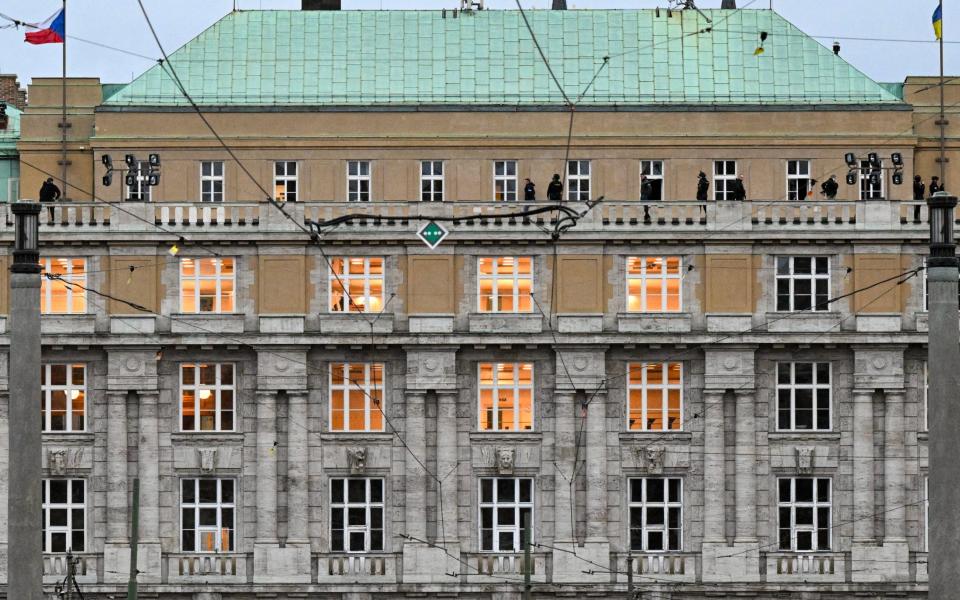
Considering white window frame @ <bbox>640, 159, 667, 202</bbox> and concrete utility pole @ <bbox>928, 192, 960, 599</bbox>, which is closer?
concrete utility pole @ <bbox>928, 192, 960, 599</bbox>

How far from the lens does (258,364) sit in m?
80.3

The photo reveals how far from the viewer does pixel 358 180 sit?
288 feet

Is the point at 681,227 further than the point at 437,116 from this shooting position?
No

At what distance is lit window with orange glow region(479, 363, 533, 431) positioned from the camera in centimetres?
8069

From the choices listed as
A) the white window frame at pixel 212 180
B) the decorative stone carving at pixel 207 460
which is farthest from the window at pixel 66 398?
the white window frame at pixel 212 180

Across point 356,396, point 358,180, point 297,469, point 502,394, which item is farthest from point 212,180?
point 502,394

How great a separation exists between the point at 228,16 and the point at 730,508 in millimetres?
30518

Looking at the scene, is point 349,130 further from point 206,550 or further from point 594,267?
point 206,550

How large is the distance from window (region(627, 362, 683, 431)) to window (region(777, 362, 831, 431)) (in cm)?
371

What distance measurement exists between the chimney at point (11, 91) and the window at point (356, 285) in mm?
27825

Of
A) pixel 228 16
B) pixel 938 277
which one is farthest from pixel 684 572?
pixel 938 277

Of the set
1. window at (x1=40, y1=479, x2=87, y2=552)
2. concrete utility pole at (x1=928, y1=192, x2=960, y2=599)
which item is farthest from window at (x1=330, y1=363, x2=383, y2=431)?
concrete utility pole at (x1=928, y1=192, x2=960, y2=599)

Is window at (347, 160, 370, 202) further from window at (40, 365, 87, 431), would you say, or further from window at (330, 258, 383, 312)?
window at (40, 365, 87, 431)

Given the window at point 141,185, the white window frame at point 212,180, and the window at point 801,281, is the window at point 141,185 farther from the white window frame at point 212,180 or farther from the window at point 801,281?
the window at point 801,281
